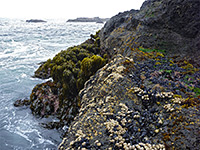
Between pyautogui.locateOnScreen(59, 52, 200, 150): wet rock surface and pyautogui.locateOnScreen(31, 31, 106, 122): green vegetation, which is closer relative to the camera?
pyautogui.locateOnScreen(59, 52, 200, 150): wet rock surface

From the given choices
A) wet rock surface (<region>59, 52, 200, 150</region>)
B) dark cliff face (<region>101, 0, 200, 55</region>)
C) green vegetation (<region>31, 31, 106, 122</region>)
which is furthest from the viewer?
green vegetation (<region>31, 31, 106, 122</region>)

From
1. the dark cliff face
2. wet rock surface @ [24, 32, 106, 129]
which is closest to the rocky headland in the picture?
the dark cliff face

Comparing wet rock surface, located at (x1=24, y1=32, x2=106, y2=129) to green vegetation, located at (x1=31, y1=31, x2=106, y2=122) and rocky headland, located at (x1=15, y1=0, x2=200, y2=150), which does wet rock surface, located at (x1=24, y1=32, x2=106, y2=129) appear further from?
rocky headland, located at (x1=15, y1=0, x2=200, y2=150)

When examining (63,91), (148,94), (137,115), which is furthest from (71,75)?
(137,115)

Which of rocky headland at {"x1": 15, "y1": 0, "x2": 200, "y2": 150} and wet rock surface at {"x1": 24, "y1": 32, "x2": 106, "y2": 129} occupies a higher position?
rocky headland at {"x1": 15, "y1": 0, "x2": 200, "y2": 150}

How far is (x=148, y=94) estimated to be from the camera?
640 centimetres

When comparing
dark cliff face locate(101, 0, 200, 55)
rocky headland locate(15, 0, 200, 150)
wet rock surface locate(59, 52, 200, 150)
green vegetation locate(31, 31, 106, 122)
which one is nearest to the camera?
wet rock surface locate(59, 52, 200, 150)

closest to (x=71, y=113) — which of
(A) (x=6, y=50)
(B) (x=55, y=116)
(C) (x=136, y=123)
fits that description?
(B) (x=55, y=116)

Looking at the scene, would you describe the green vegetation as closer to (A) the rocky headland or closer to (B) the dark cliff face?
(A) the rocky headland

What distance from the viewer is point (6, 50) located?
3925 centimetres

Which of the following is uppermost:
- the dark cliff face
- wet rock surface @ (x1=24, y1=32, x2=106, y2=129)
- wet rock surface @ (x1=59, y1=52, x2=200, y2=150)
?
the dark cliff face

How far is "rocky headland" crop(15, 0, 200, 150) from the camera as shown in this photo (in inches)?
200

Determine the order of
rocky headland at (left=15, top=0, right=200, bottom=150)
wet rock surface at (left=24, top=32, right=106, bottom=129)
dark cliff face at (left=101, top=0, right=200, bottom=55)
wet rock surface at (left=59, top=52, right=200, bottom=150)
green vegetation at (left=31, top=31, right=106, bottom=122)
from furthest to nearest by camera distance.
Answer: wet rock surface at (left=24, top=32, right=106, bottom=129), green vegetation at (left=31, top=31, right=106, bottom=122), dark cliff face at (left=101, top=0, right=200, bottom=55), rocky headland at (left=15, top=0, right=200, bottom=150), wet rock surface at (left=59, top=52, right=200, bottom=150)

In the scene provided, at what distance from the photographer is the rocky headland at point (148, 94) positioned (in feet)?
16.7
